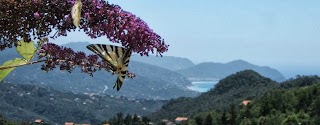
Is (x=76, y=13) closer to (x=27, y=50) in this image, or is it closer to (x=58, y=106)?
(x=27, y=50)

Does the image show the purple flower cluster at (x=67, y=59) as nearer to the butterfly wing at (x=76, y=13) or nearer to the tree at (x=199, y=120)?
the butterfly wing at (x=76, y=13)

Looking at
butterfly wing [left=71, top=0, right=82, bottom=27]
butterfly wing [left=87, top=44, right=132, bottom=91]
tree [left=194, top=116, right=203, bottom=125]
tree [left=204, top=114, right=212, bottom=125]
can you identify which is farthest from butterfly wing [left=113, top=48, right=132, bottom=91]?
tree [left=194, top=116, right=203, bottom=125]

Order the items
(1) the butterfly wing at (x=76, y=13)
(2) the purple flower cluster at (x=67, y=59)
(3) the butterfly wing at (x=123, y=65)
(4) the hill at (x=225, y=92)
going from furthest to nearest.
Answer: (4) the hill at (x=225, y=92) < (2) the purple flower cluster at (x=67, y=59) < (3) the butterfly wing at (x=123, y=65) < (1) the butterfly wing at (x=76, y=13)

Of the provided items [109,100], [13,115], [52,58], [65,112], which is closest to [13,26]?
[52,58]

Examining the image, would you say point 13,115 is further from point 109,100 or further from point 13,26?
point 13,26

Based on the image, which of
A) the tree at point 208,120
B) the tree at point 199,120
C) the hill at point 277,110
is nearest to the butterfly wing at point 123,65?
the hill at point 277,110

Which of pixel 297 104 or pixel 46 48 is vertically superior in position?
pixel 46 48

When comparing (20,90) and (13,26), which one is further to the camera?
(20,90)
